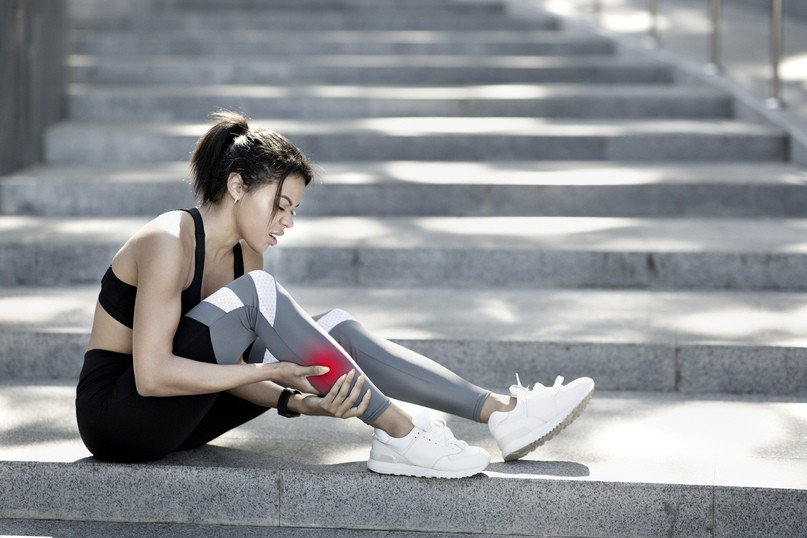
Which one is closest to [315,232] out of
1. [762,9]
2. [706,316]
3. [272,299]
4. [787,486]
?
[706,316]

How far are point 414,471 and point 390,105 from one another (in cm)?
379

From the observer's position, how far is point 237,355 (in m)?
2.96

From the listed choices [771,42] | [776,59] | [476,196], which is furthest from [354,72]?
[771,42]

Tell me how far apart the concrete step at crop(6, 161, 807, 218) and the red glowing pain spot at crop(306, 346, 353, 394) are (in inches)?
97.1

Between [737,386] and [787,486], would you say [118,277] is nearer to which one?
[787,486]

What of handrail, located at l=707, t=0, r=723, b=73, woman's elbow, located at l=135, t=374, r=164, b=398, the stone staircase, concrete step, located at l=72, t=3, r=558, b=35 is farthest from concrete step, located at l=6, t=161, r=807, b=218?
concrete step, located at l=72, t=3, r=558, b=35

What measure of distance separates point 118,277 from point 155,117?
3.78 m

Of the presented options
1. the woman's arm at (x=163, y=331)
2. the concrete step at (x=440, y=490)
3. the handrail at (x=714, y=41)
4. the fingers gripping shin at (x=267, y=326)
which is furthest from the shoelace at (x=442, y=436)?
the handrail at (x=714, y=41)

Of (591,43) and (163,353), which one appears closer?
(163,353)

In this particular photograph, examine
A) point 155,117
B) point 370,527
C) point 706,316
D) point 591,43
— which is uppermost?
point 591,43

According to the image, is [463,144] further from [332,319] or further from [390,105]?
[332,319]

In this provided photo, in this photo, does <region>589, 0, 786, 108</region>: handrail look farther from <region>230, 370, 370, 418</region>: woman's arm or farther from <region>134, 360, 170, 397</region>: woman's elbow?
<region>134, 360, 170, 397</region>: woman's elbow

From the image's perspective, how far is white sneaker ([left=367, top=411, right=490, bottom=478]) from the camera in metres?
2.95

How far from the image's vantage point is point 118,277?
2.89 meters
